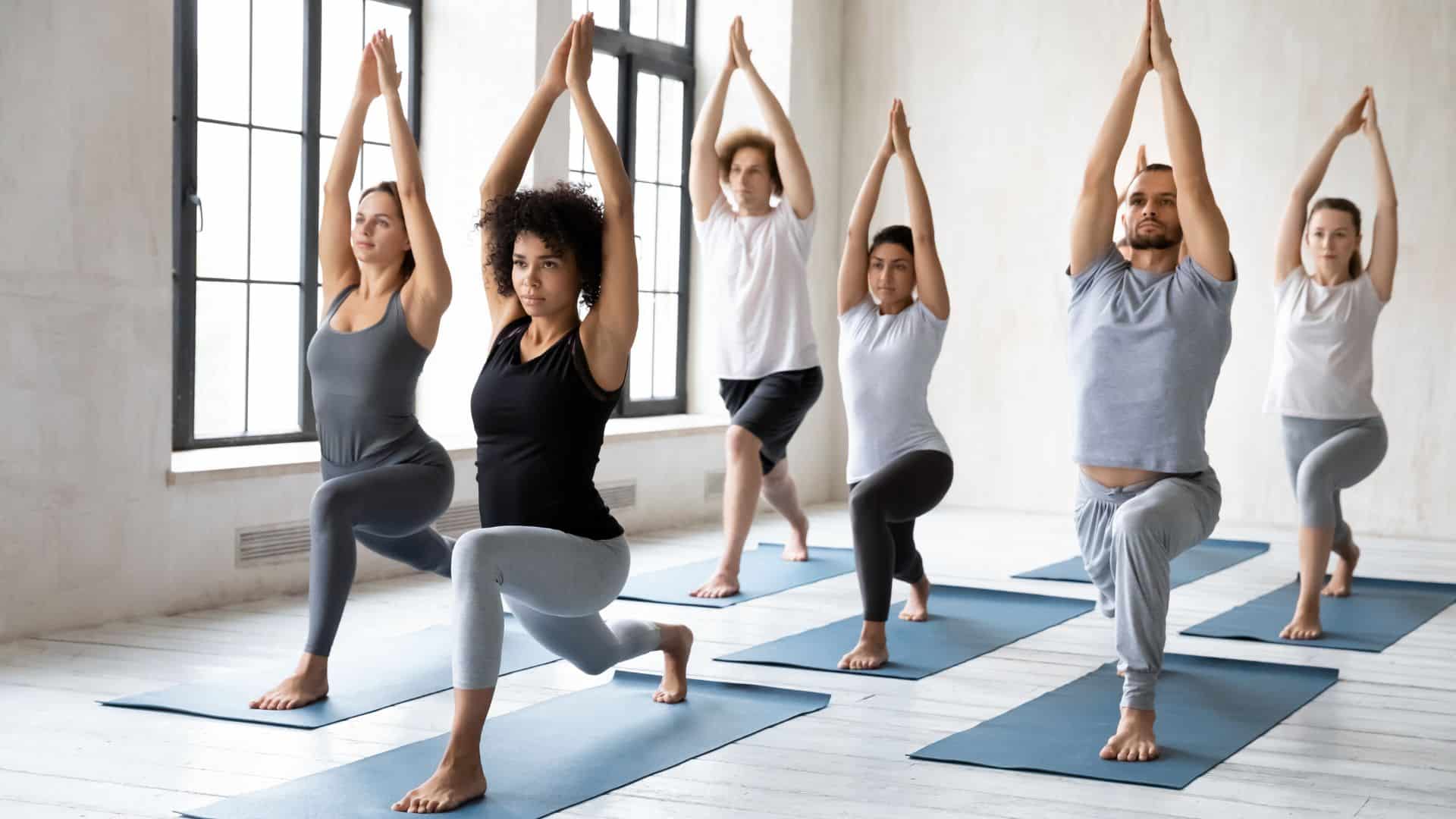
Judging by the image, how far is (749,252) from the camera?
17.2ft

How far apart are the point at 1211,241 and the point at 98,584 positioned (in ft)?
9.90

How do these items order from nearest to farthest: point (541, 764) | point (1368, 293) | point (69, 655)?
point (541, 764) → point (69, 655) → point (1368, 293)

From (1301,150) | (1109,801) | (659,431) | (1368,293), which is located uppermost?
(1301,150)

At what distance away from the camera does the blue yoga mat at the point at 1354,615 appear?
182 inches

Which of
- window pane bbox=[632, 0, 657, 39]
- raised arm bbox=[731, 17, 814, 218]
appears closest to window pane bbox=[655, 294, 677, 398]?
window pane bbox=[632, 0, 657, 39]

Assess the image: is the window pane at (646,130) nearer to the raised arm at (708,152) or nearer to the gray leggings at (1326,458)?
the raised arm at (708,152)

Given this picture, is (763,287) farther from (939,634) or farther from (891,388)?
(939,634)

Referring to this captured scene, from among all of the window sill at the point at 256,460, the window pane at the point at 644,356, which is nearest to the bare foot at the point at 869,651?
the window sill at the point at 256,460

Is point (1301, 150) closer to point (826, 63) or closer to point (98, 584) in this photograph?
point (826, 63)

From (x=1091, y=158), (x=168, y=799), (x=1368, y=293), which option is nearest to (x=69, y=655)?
(x=168, y=799)

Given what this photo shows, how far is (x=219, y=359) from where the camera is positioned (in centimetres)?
534

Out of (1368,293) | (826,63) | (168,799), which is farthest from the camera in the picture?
(826,63)

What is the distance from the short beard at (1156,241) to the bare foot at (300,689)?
1970mm

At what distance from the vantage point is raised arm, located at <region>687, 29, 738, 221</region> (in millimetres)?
5180
